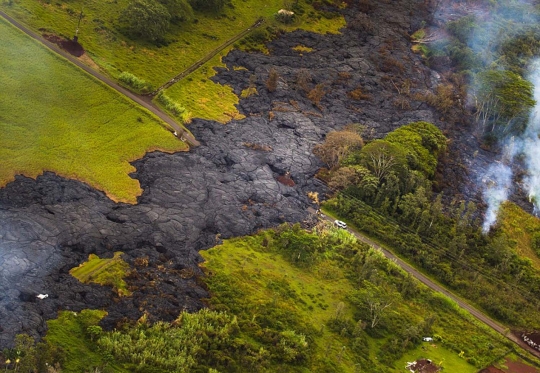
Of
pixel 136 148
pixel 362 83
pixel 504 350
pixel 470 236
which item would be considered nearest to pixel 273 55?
pixel 362 83

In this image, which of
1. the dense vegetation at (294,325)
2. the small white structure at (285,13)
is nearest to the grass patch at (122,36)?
the small white structure at (285,13)

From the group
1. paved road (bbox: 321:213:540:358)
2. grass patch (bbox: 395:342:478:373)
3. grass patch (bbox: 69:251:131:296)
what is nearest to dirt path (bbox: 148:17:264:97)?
paved road (bbox: 321:213:540:358)

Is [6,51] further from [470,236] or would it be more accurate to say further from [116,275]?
[470,236]

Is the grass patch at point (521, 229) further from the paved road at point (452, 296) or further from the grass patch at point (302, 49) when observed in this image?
the grass patch at point (302, 49)

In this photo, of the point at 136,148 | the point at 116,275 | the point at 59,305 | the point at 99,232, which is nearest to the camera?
the point at 59,305

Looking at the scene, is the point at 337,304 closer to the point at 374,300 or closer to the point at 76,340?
the point at 374,300

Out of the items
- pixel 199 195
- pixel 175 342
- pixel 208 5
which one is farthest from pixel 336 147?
pixel 175 342
